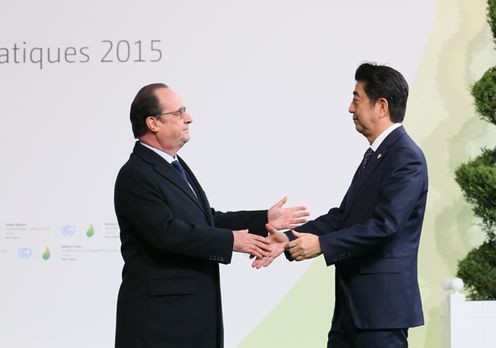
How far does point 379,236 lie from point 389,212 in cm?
9

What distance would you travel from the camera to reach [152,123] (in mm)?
3484

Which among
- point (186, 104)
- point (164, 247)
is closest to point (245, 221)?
point (164, 247)

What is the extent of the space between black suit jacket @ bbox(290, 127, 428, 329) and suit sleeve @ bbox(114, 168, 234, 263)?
0.42 meters

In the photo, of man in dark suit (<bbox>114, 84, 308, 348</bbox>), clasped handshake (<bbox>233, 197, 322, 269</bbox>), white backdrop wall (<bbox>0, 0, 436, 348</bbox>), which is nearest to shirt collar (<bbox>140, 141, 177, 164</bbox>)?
man in dark suit (<bbox>114, 84, 308, 348</bbox>)

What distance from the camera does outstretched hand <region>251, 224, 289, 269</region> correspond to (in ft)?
12.1

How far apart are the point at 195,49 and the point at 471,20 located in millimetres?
1626

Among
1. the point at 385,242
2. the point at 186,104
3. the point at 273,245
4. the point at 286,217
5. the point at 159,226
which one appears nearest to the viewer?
the point at 159,226

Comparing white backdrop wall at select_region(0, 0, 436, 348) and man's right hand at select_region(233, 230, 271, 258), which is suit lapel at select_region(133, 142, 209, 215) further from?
white backdrop wall at select_region(0, 0, 436, 348)

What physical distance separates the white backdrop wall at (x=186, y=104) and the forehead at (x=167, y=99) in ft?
6.48

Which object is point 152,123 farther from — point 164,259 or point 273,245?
point 273,245

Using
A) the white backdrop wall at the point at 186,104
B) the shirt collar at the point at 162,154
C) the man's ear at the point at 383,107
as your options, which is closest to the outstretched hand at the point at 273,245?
the shirt collar at the point at 162,154

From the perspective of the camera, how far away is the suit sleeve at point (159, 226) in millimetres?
3281

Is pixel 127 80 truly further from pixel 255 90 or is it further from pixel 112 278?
pixel 112 278

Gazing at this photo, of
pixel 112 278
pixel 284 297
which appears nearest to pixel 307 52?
pixel 284 297
